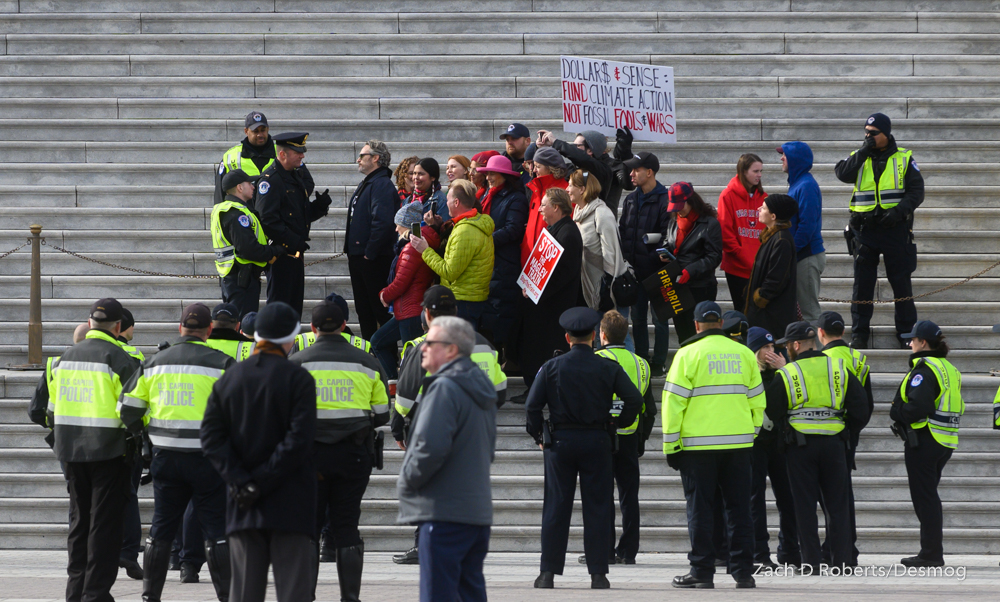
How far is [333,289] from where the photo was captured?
12.7 meters

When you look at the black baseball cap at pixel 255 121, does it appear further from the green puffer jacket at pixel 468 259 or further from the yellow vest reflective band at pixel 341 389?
the yellow vest reflective band at pixel 341 389

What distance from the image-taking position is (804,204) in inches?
444

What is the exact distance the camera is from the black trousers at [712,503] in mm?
8234

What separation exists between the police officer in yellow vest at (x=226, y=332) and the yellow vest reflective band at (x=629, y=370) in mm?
2524

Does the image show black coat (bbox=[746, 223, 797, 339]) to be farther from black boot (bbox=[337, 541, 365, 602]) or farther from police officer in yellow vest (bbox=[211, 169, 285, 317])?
black boot (bbox=[337, 541, 365, 602])

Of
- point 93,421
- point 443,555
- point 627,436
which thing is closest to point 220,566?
point 93,421

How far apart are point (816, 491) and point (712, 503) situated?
0.83 meters

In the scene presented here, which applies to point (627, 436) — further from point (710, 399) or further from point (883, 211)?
point (883, 211)

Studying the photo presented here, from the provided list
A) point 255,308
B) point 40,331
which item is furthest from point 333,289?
point 40,331

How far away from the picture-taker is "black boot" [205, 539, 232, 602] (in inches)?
279

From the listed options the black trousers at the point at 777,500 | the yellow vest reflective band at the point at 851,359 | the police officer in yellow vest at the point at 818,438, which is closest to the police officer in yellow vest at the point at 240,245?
the black trousers at the point at 777,500

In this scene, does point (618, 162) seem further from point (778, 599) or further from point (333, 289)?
point (778, 599)

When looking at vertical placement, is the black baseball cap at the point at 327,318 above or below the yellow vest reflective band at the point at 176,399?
above

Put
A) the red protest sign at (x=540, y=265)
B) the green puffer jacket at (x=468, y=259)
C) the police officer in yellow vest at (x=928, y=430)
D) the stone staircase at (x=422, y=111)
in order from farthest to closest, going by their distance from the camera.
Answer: the stone staircase at (x=422, y=111), the green puffer jacket at (x=468, y=259), the red protest sign at (x=540, y=265), the police officer in yellow vest at (x=928, y=430)
